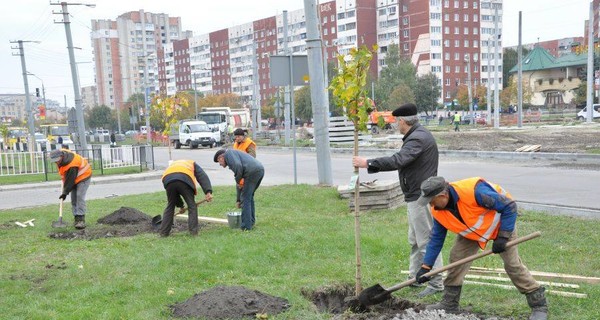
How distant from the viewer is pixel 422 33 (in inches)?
3777

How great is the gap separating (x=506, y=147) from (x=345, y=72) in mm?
19527

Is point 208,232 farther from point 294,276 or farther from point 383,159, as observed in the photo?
point 383,159

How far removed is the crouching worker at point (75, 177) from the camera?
9.73m

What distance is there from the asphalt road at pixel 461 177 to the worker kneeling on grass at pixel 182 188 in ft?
19.3

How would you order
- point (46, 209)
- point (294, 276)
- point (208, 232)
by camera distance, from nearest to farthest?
point (294, 276), point (208, 232), point (46, 209)

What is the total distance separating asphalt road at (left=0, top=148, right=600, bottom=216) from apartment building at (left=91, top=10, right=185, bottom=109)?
282ft

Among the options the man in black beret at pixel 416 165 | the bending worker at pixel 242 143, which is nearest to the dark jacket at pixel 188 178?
the bending worker at pixel 242 143

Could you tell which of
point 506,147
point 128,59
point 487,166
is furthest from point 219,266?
point 128,59

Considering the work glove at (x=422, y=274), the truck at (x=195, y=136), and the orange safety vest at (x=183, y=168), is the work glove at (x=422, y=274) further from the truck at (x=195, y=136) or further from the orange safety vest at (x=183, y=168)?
the truck at (x=195, y=136)

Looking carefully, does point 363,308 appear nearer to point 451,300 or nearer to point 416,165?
point 451,300

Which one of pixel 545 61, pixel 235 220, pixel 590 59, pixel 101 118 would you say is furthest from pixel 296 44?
pixel 235 220

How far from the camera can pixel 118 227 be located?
10.1m

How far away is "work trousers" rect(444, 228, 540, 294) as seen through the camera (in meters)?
4.79

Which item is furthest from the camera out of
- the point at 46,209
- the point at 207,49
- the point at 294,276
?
the point at 207,49
